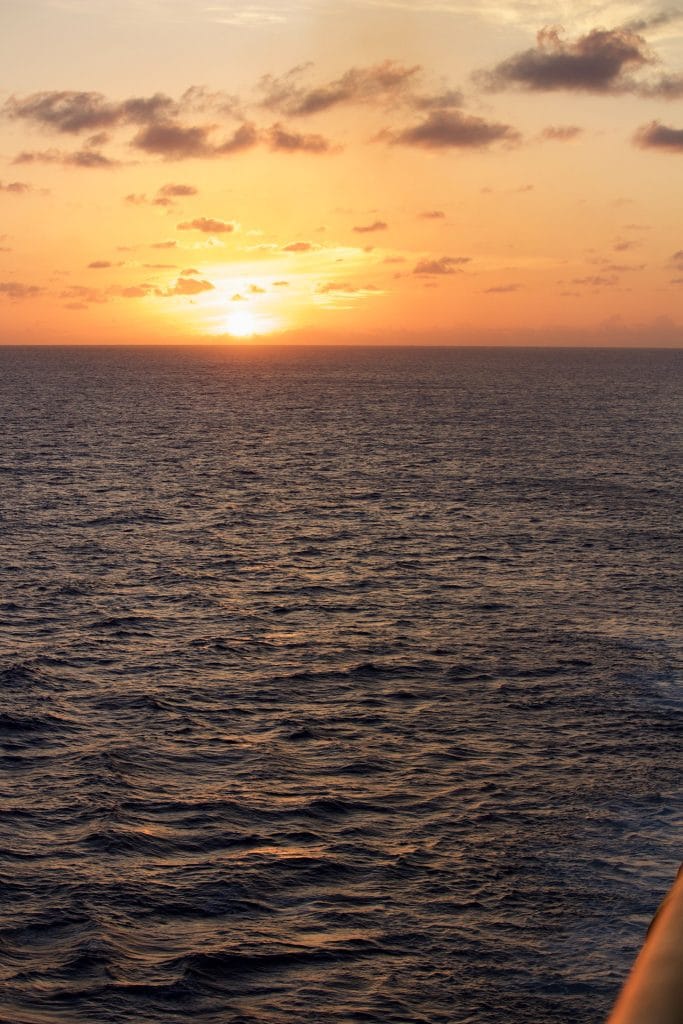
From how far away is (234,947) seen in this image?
2928 centimetres

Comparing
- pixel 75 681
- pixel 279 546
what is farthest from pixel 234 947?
pixel 279 546

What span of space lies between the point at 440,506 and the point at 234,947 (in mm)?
70028

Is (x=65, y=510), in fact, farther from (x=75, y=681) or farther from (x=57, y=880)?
(x=57, y=880)

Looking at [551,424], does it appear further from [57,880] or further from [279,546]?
[57,880]

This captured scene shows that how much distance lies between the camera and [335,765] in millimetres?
40750

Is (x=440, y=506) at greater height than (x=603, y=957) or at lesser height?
greater

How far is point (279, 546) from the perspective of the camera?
8088 cm

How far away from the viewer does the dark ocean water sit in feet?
93.6

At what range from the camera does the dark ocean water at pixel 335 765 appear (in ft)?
93.6

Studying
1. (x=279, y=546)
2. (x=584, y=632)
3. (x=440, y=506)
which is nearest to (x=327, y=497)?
(x=440, y=506)

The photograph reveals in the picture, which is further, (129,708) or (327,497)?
(327,497)

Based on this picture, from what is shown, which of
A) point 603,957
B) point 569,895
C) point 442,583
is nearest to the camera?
point 603,957

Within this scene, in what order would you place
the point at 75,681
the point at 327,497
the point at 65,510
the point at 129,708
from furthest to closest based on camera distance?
the point at 327,497, the point at 65,510, the point at 75,681, the point at 129,708

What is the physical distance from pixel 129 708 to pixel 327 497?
192 feet
